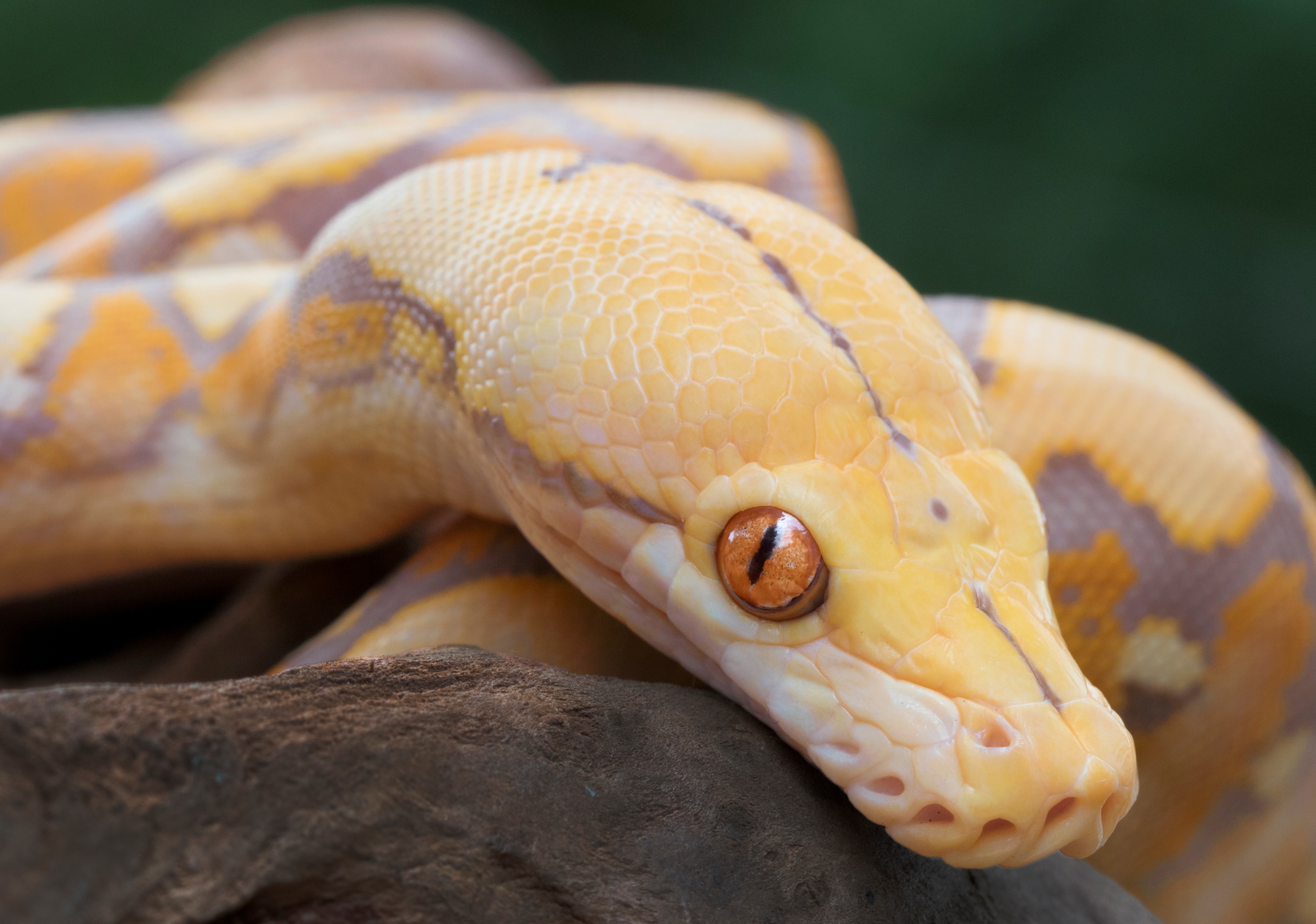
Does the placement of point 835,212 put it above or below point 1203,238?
above

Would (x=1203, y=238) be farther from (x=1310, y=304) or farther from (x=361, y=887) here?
(x=361, y=887)

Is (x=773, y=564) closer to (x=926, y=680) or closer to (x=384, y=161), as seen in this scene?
(x=926, y=680)

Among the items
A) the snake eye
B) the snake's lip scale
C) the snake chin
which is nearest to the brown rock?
the snake's lip scale

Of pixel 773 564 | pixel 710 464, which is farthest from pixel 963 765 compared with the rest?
pixel 710 464

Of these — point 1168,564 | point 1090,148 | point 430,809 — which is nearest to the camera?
point 430,809

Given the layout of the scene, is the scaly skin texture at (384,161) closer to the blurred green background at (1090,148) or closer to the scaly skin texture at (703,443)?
the scaly skin texture at (703,443)

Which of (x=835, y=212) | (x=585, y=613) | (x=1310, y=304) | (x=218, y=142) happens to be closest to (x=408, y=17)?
(x=218, y=142)

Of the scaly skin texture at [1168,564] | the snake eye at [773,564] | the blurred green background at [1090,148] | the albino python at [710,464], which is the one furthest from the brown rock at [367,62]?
the snake eye at [773,564]
